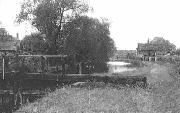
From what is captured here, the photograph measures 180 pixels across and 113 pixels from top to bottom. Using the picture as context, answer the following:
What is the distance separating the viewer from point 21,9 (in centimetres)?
4225

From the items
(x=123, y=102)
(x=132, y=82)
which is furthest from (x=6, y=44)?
(x=123, y=102)

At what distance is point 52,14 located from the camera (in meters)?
→ 39.8

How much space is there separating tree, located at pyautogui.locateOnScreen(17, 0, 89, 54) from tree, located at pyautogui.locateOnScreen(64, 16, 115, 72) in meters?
1.40

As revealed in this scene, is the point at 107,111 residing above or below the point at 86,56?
below

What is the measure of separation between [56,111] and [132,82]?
1009 centimetres

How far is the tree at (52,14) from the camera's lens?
39688mm

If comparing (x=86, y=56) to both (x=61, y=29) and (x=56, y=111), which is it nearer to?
(x=61, y=29)

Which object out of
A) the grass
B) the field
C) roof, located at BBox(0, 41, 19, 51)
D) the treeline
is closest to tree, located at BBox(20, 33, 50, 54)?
the treeline

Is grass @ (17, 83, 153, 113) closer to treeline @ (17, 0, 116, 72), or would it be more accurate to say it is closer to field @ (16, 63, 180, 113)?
field @ (16, 63, 180, 113)

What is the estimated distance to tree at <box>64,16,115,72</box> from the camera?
38.6 metres

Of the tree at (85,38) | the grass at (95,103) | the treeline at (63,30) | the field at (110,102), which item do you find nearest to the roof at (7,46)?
the treeline at (63,30)

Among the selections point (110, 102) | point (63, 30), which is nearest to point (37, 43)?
point (63, 30)

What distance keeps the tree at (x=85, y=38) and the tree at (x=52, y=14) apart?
1.40m

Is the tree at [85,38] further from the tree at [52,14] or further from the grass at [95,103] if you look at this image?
the grass at [95,103]
